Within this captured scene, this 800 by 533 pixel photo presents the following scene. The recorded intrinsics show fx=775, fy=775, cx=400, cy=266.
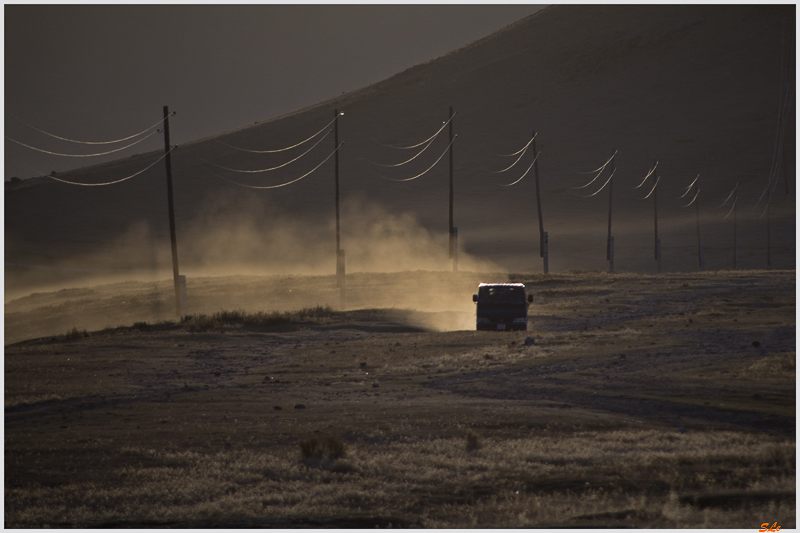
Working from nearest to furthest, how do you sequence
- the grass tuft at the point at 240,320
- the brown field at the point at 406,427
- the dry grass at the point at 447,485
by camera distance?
1. the dry grass at the point at 447,485
2. the brown field at the point at 406,427
3. the grass tuft at the point at 240,320

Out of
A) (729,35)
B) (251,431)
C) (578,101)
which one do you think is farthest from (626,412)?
(729,35)

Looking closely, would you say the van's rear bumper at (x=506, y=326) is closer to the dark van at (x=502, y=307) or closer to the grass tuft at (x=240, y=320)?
the dark van at (x=502, y=307)

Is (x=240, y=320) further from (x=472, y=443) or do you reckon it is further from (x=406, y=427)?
(x=472, y=443)

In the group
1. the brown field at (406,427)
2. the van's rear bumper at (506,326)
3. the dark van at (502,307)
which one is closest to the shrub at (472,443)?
the brown field at (406,427)

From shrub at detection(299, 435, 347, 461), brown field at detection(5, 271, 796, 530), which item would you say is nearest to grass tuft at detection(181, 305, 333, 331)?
brown field at detection(5, 271, 796, 530)

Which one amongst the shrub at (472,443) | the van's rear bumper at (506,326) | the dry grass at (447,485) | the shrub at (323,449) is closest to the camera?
the dry grass at (447,485)

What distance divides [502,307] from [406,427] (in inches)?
482

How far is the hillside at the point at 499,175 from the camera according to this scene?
70438 mm

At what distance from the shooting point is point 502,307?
2242 cm

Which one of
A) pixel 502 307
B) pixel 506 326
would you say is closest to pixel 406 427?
pixel 506 326

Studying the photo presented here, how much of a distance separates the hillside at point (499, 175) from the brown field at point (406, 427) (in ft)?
126

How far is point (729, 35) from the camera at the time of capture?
151 metres

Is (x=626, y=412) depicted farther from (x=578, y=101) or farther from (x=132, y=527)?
(x=578, y=101)

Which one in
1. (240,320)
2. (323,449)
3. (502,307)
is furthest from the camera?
(240,320)
